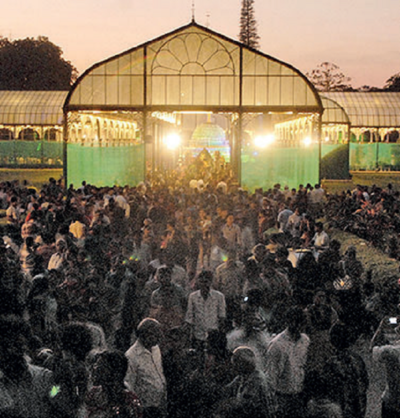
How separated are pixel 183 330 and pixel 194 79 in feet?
82.8

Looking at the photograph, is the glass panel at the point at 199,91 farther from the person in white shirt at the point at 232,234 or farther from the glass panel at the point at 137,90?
the person in white shirt at the point at 232,234

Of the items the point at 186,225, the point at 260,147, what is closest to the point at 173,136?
the point at 260,147

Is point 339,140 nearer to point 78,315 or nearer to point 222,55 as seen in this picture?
point 222,55

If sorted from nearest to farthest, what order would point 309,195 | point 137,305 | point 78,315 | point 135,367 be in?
point 135,367
point 78,315
point 137,305
point 309,195

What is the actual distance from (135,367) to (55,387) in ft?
2.29

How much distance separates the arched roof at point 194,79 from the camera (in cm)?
3188

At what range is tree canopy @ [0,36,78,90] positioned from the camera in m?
85.8

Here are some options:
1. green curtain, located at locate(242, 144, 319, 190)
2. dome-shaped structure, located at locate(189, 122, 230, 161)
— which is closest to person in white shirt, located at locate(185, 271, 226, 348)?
green curtain, located at locate(242, 144, 319, 190)

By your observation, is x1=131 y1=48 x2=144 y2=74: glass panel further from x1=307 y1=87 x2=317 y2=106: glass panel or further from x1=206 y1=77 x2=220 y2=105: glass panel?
x1=307 y1=87 x2=317 y2=106: glass panel

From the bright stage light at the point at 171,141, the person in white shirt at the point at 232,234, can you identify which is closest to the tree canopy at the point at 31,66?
the bright stage light at the point at 171,141

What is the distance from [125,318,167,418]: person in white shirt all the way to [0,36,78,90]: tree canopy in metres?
81.9

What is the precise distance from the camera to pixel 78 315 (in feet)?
25.8

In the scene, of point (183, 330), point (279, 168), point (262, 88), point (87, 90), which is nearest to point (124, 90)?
point (87, 90)

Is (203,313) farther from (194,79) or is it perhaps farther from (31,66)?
(31,66)
